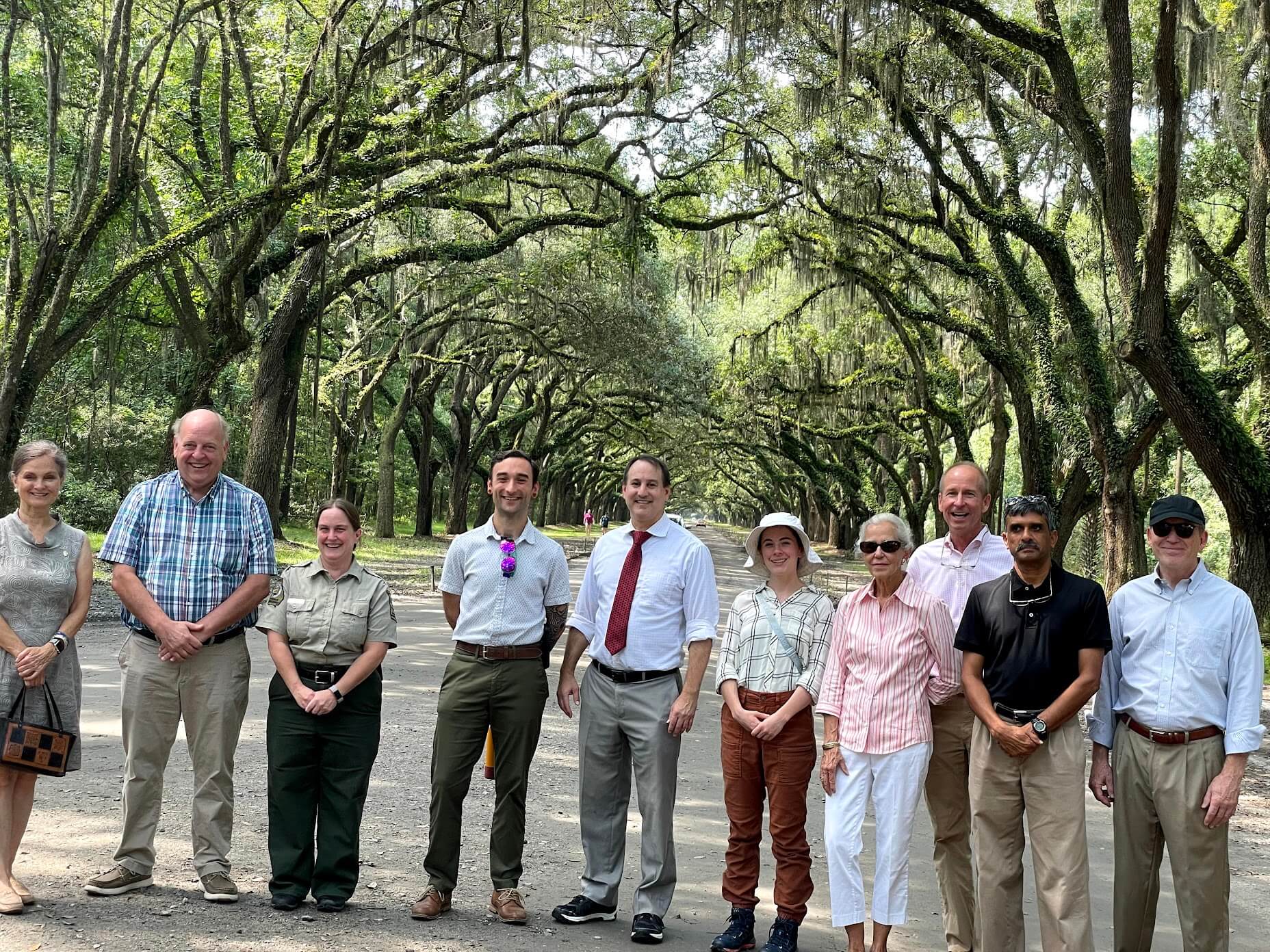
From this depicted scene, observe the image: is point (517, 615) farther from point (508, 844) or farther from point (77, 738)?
point (77, 738)

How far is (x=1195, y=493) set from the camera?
39.6m

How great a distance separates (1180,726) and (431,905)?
289cm

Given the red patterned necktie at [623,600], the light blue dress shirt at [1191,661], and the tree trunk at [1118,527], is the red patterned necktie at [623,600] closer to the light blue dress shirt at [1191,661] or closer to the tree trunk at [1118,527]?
the light blue dress shirt at [1191,661]

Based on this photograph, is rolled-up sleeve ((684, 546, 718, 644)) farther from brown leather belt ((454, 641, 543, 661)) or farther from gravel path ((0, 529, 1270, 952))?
gravel path ((0, 529, 1270, 952))

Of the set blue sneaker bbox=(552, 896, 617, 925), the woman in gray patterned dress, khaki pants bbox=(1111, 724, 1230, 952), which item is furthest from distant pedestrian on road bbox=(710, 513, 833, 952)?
the woman in gray patterned dress

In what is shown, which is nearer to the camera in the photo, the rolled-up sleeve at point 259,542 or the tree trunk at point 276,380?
the rolled-up sleeve at point 259,542

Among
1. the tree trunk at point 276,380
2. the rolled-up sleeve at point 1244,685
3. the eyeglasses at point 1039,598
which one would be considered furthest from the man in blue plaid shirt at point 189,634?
the tree trunk at point 276,380

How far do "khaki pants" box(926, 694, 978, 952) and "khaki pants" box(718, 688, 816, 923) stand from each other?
0.53 meters

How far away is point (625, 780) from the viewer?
503cm

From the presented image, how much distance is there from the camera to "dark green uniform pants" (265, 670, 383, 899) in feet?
15.6

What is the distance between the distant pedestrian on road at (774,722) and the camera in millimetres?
4551

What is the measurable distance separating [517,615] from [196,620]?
4.33 ft

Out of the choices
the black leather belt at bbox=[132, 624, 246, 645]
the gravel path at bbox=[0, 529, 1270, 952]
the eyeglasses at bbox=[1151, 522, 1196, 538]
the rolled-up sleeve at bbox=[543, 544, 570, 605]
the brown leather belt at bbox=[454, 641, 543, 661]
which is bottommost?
the gravel path at bbox=[0, 529, 1270, 952]

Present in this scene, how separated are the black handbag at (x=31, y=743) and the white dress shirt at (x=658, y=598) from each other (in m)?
2.10
